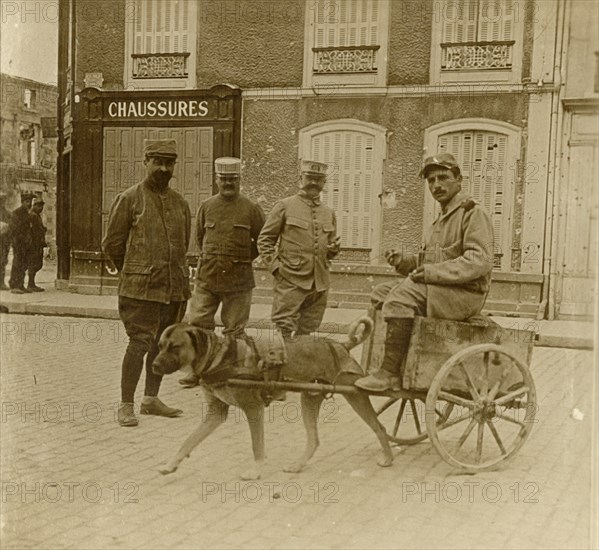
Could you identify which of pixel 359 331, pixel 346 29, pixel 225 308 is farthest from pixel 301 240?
pixel 346 29

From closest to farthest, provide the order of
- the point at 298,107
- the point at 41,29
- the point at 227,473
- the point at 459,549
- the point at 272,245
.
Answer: the point at 459,549 → the point at 227,473 → the point at 41,29 → the point at 272,245 → the point at 298,107

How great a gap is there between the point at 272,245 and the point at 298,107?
5.78ft

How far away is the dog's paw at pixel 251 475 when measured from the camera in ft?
13.9

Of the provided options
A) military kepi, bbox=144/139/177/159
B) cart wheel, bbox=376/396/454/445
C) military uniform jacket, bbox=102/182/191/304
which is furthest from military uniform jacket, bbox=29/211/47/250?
cart wheel, bbox=376/396/454/445

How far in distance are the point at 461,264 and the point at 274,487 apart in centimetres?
169

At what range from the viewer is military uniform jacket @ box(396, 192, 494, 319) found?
14.3ft

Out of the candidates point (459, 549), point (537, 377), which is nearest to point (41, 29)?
point (459, 549)

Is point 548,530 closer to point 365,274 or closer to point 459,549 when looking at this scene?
point 459,549

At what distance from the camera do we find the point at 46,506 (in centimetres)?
396

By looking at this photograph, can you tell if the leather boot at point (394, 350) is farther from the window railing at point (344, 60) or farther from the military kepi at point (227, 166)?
the window railing at point (344, 60)

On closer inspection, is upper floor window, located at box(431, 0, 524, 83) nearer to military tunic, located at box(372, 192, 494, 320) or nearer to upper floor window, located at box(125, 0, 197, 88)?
military tunic, located at box(372, 192, 494, 320)

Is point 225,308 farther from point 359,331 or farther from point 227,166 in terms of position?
point 359,331

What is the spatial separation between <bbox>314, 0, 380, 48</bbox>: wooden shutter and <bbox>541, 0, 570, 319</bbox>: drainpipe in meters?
1.33

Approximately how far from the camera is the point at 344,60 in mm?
5902
